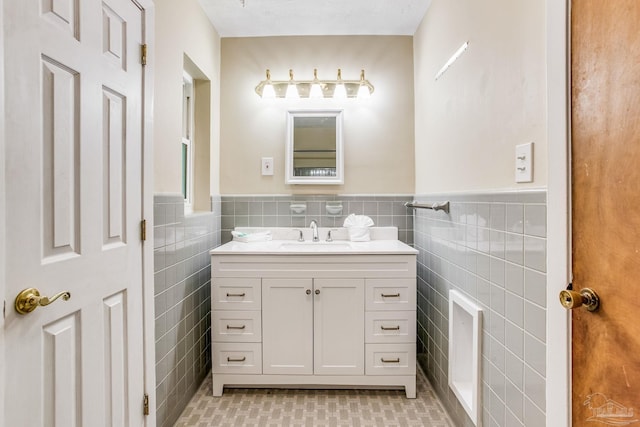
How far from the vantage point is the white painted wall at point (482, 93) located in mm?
1094

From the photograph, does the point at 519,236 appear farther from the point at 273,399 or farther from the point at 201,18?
the point at 201,18

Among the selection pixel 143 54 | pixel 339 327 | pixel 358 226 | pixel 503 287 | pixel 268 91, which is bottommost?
pixel 339 327

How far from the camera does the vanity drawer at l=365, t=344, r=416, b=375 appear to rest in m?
1.98

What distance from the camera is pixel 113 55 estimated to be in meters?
1.25

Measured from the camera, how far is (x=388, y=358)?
78.2 inches

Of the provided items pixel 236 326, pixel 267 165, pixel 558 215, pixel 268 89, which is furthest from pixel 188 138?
pixel 558 215

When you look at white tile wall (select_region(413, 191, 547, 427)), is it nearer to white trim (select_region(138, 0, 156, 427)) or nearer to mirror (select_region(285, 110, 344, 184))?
mirror (select_region(285, 110, 344, 184))

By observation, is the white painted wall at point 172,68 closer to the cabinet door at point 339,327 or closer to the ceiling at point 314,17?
the ceiling at point 314,17

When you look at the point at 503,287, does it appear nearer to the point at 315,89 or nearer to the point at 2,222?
the point at 2,222

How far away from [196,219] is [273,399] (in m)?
1.17

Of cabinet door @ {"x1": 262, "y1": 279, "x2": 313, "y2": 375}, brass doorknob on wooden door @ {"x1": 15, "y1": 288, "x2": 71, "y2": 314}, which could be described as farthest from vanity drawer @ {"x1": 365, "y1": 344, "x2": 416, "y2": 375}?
brass doorknob on wooden door @ {"x1": 15, "y1": 288, "x2": 71, "y2": 314}

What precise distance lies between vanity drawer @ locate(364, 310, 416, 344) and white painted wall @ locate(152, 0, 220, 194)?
132 cm

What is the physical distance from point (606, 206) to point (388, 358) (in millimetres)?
1495

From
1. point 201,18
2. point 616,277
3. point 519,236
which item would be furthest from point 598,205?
point 201,18
